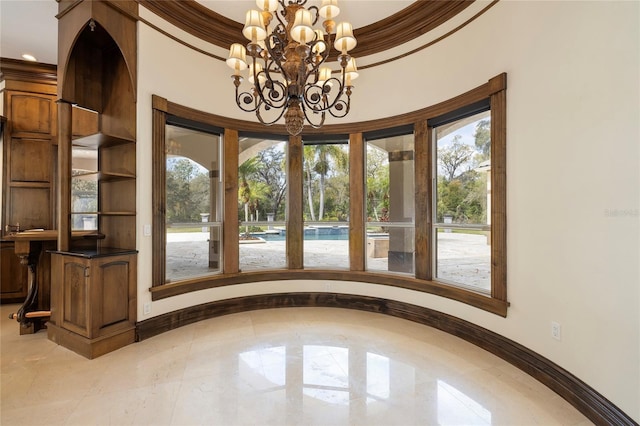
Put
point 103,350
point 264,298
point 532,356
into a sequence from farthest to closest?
point 264,298, point 103,350, point 532,356

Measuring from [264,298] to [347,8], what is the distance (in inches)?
143

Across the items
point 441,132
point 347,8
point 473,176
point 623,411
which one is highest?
point 347,8

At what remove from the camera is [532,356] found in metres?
2.34

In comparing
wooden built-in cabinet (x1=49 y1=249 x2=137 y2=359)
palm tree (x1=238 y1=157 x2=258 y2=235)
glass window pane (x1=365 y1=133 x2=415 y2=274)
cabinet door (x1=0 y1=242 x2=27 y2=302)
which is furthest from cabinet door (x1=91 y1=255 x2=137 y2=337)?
glass window pane (x1=365 y1=133 x2=415 y2=274)

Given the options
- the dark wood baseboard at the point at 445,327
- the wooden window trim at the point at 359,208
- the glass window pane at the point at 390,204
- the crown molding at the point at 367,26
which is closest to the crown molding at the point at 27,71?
the crown molding at the point at 367,26

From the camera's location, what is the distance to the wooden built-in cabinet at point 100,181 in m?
2.69

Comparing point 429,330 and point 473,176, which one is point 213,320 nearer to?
point 429,330

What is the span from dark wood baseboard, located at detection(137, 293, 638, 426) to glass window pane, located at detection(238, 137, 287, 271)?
0.54 meters

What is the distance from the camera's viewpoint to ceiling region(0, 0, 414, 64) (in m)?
3.08

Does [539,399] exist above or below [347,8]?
below

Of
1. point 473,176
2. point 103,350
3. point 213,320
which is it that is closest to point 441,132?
point 473,176

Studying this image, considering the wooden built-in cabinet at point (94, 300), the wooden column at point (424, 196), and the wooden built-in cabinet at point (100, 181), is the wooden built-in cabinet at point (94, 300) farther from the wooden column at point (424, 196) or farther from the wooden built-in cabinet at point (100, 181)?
the wooden column at point (424, 196)

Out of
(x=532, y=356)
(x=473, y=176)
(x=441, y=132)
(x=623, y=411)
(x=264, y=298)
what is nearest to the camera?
(x=623, y=411)

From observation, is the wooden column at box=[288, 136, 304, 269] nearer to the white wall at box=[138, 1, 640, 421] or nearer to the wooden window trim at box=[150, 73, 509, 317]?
the wooden window trim at box=[150, 73, 509, 317]
